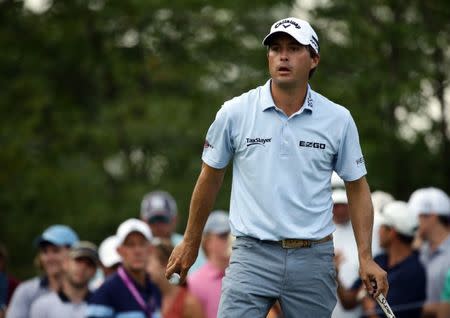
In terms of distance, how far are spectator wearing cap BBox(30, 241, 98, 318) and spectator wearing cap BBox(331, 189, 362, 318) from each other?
2.29 meters

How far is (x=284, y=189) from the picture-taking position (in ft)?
26.9

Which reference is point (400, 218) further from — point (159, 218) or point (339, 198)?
point (159, 218)

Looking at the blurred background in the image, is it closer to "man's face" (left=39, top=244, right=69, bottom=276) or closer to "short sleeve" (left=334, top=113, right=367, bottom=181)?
"man's face" (left=39, top=244, right=69, bottom=276)

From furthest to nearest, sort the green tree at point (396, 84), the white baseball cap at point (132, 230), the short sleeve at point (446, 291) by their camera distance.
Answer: the green tree at point (396, 84)
the white baseball cap at point (132, 230)
the short sleeve at point (446, 291)

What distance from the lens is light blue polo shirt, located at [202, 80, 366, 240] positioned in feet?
26.9

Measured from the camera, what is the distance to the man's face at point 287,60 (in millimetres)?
8234

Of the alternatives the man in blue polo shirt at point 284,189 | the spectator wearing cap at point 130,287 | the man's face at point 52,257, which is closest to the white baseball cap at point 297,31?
the man in blue polo shirt at point 284,189

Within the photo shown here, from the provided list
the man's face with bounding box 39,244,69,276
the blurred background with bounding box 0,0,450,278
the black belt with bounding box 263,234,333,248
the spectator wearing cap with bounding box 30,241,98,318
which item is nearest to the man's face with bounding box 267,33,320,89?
the black belt with bounding box 263,234,333,248

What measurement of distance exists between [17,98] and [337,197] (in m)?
12.3

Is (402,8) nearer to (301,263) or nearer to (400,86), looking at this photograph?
(400,86)

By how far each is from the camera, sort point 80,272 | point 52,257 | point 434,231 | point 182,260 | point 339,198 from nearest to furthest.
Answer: point 182,260, point 339,198, point 80,272, point 434,231, point 52,257

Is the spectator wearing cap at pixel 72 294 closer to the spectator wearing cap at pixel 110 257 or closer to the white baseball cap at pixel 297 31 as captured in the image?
the spectator wearing cap at pixel 110 257

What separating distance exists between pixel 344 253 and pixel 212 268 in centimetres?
143

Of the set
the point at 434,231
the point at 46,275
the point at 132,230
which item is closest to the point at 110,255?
the point at 132,230
